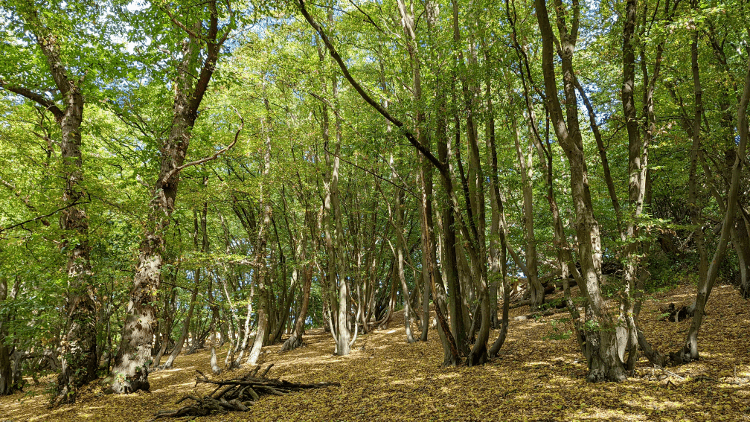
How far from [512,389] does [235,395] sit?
16.4ft

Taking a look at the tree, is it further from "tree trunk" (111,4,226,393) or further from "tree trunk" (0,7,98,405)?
"tree trunk" (0,7,98,405)

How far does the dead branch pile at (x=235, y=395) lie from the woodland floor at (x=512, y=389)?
25 cm

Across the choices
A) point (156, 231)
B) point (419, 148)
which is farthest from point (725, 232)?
point (156, 231)

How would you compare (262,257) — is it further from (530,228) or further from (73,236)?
(530,228)

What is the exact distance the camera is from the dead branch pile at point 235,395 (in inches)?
264

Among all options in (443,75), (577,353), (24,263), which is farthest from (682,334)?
(24,263)

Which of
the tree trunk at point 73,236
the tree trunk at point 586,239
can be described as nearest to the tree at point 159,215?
the tree trunk at point 73,236

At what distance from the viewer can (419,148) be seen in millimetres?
6508

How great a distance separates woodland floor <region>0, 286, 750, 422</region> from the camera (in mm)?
4422

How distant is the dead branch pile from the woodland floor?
25 centimetres

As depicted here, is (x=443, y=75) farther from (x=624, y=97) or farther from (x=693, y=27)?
(x=693, y=27)

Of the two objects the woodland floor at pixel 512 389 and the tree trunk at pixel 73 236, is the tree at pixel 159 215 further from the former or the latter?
the tree trunk at pixel 73 236

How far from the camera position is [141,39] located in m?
8.67

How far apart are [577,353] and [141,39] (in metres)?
11.2
